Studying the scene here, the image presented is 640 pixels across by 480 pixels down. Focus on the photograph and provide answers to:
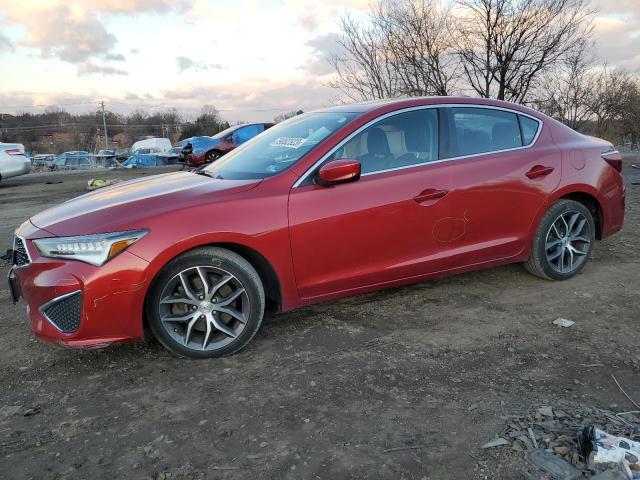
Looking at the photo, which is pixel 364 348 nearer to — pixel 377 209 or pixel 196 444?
pixel 377 209

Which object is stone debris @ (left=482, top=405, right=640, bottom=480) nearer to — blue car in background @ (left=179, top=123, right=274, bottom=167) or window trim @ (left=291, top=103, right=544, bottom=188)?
window trim @ (left=291, top=103, right=544, bottom=188)

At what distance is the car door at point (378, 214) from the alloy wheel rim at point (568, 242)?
3.78 ft

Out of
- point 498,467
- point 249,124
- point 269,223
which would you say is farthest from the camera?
point 249,124

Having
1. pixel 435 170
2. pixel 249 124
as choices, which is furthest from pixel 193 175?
pixel 249 124

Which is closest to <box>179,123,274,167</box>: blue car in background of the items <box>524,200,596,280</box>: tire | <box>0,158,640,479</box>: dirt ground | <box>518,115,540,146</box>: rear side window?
<box>518,115,540,146</box>: rear side window

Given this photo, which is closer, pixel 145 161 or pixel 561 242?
pixel 561 242

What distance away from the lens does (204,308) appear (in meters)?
3.15

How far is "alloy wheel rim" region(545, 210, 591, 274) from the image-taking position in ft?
14.2

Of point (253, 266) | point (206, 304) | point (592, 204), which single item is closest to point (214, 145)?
point (592, 204)

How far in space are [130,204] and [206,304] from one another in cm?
79

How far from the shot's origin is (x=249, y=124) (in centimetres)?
1928

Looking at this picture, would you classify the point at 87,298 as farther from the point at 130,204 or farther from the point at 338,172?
the point at 338,172

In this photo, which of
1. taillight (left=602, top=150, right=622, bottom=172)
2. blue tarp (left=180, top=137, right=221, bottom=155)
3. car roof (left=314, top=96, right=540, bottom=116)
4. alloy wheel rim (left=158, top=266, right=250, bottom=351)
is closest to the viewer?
alloy wheel rim (left=158, top=266, right=250, bottom=351)

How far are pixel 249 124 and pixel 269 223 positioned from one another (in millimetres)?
16793
